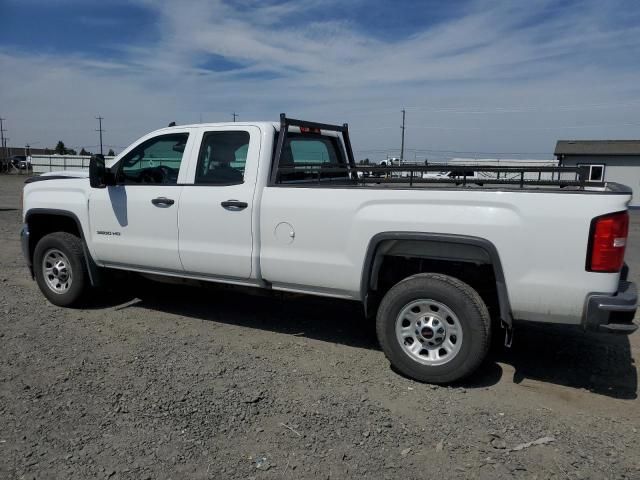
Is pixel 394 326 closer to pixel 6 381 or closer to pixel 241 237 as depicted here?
pixel 241 237

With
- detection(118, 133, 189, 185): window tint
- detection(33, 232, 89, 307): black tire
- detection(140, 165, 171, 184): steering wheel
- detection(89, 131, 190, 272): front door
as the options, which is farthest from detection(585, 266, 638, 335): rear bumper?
detection(33, 232, 89, 307): black tire

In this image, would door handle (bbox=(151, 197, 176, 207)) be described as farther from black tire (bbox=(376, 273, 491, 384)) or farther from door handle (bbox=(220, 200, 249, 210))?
black tire (bbox=(376, 273, 491, 384))

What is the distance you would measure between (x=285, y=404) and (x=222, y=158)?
7.88 feet

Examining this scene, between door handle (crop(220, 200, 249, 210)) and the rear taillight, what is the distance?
8.92ft

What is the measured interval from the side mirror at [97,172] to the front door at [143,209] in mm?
124

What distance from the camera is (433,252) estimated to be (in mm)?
4164

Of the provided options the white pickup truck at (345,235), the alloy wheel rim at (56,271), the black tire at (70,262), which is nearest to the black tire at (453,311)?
the white pickup truck at (345,235)

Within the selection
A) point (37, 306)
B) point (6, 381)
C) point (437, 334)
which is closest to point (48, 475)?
point (6, 381)

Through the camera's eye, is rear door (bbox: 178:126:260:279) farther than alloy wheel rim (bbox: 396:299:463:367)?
Yes

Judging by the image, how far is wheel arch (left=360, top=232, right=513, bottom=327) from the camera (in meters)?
3.91

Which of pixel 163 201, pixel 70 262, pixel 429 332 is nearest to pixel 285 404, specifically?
pixel 429 332

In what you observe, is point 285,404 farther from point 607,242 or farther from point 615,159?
point 615,159

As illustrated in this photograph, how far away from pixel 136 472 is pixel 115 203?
3.22 meters

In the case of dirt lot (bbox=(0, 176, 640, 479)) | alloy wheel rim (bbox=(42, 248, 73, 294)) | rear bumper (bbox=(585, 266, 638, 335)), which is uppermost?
rear bumper (bbox=(585, 266, 638, 335))
